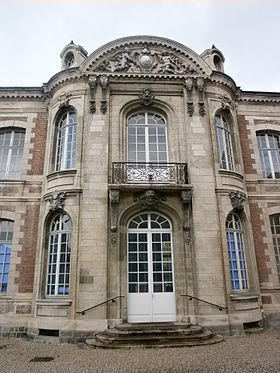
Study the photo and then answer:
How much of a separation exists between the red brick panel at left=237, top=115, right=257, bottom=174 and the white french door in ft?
13.7

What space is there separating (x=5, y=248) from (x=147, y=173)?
5.40 meters

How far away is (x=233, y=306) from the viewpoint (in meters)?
8.80

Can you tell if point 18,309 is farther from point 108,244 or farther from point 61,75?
point 61,75

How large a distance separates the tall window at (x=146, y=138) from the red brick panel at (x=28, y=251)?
12.6ft

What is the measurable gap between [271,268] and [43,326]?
7.52m

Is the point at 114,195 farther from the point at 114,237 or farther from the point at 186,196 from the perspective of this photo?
the point at 186,196

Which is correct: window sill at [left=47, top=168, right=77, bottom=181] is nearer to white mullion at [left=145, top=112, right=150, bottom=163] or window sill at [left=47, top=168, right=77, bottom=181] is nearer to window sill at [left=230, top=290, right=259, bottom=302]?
white mullion at [left=145, top=112, right=150, bottom=163]

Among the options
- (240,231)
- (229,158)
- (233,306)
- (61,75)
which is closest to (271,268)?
(240,231)

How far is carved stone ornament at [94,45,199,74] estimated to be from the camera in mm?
10930

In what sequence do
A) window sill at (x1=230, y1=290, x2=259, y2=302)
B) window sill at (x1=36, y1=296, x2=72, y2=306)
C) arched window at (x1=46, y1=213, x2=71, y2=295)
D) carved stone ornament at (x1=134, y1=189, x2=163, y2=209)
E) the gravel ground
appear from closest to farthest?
the gravel ground → window sill at (x1=36, y1=296, x2=72, y2=306) → window sill at (x1=230, y1=290, x2=259, y2=302) → arched window at (x1=46, y1=213, x2=71, y2=295) → carved stone ornament at (x1=134, y1=189, x2=163, y2=209)

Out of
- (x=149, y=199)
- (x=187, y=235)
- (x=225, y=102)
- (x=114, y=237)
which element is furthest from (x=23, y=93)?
(x=187, y=235)

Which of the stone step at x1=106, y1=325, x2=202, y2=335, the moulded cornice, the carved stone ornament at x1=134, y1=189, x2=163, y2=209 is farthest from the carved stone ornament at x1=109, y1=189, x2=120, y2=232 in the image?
the moulded cornice

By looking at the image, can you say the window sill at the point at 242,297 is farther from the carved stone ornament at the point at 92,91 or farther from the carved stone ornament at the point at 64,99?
the carved stone ornament at the point at 64,99

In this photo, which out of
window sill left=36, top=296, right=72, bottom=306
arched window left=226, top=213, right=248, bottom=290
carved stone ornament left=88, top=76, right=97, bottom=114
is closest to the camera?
window sill left=36, top=296, right=72, bottom=306
